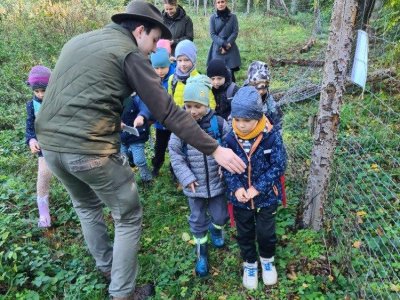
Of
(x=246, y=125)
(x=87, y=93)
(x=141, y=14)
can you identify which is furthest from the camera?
(x=246, y=125)

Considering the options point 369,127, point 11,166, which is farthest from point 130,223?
point 369,127

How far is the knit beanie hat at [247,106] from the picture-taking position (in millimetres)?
2670

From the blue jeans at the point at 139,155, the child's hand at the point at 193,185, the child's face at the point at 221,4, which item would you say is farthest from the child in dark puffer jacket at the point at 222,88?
the child's face at the point at 221,4

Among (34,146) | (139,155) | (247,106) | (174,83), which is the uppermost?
(247,106)

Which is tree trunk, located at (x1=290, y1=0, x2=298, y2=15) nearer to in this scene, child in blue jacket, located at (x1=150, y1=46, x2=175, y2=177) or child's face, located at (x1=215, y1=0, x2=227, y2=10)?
child's face, located at (x1=215, y1=0, x2=227, y2=10)

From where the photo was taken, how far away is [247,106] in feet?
8.75

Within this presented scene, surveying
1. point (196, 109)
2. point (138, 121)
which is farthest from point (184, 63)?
point (196, 109)

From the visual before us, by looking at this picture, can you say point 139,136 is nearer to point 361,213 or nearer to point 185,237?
point 185,237

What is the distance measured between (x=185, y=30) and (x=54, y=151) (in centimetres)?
419

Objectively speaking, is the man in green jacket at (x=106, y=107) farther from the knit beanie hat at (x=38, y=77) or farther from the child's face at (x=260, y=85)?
the child's face at (x=260, y=85)

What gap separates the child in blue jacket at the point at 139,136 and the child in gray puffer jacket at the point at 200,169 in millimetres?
1052

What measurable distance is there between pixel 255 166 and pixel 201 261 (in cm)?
107

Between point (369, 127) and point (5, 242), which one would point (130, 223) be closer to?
point (5, 242)

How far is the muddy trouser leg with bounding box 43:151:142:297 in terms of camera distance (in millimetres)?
2461
